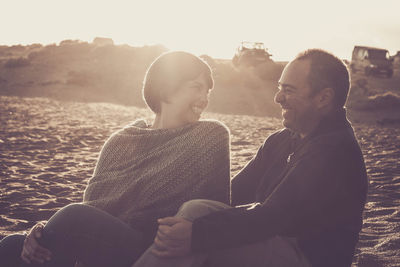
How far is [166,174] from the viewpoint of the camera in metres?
2.31

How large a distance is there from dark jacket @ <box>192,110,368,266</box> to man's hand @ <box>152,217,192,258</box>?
4cm

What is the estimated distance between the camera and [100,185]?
8.30ft

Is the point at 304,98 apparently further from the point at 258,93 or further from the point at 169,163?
the point at 258,93

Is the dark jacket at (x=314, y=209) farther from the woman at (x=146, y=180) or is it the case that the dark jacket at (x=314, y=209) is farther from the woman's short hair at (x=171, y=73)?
the woman's short hair at (x=171, y=73)

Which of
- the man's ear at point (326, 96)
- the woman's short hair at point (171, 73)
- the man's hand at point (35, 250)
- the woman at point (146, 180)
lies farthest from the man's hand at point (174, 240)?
the man's ear at point (326, 96)

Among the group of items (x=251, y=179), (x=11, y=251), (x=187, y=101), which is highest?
(x=187, y=101)

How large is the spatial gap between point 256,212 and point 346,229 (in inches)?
19.3

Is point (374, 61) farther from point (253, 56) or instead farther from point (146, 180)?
point (146, 180)

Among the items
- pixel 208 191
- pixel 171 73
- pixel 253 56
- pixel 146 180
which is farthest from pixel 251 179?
pixel 253 56

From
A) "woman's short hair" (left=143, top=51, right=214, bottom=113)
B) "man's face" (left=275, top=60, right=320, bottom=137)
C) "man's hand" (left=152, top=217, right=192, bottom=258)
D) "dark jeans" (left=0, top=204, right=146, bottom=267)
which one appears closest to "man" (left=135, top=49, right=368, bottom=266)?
"man's hand" (left=152, top=217, right=192, bottom=258)

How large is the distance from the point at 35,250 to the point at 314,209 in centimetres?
134

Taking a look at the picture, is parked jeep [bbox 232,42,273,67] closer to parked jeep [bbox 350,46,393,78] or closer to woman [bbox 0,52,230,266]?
parked jeep [bbox 350,46,393,78]

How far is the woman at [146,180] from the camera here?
210cm

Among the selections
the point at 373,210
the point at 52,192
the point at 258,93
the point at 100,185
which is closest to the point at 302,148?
the point at 100,185
